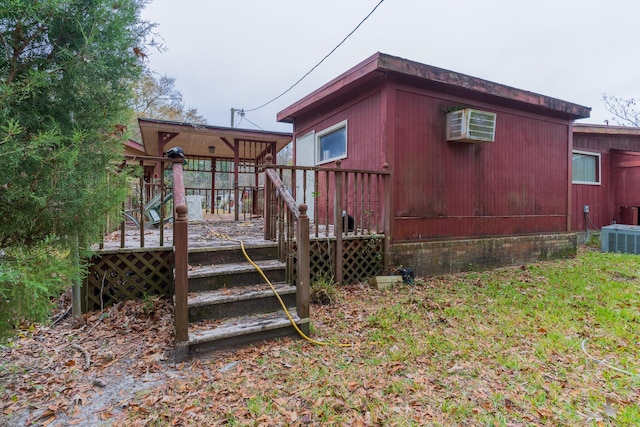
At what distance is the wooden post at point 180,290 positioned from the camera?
2.30 m

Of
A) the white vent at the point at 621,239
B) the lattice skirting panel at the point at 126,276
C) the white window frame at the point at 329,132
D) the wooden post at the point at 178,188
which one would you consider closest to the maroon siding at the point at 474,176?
the white window frame at the point at 329,132

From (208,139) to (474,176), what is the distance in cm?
640

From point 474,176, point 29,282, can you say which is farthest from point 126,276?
point 474,176

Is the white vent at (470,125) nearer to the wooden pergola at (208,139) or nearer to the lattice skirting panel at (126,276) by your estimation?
the wooden pergola at (208,139)

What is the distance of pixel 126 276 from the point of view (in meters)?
3.18

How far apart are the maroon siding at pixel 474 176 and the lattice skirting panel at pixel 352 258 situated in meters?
0.48

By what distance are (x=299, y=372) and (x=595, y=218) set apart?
32.9 feet

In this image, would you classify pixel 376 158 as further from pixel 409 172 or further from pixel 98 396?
pixel 98 396

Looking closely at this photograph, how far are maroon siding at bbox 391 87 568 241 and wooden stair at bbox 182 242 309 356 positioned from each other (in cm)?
219

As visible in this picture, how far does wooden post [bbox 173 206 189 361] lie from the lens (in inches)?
90.6

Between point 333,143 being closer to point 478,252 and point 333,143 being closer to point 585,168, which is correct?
point 478,252

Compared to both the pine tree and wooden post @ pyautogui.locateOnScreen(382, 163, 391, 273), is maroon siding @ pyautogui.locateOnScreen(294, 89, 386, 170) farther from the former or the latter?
the pine tree

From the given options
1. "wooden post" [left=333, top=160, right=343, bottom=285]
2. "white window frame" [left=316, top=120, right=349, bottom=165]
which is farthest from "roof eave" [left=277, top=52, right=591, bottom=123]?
"wooden post" [left=333, top=160, right=343, bottom=285]

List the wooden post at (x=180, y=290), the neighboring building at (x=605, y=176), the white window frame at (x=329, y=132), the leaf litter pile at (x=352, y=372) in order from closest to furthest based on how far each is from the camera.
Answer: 1. the leaf litter pile at (x=352, y=372)
2. the wooden post at (x=180, y=290)
3. the white window frame at (x=329, y=132)
4. the neighboring building at (x=605, y=176)
